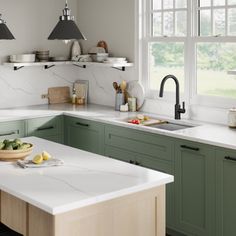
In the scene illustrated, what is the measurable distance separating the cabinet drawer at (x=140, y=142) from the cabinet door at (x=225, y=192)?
→ 566 mm

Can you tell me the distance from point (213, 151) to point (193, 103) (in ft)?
3.74

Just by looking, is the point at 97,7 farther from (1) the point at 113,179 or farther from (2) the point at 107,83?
Result: (1) the point at 113,179

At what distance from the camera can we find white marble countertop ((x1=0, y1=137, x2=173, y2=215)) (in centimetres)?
278

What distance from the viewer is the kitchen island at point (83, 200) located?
277 centimetres

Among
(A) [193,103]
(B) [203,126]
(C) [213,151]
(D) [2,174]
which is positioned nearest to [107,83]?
(A) [193,103]

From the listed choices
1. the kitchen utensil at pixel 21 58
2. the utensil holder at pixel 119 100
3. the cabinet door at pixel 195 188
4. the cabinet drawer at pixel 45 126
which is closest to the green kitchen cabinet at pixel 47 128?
the cabinet drawer at pixel 45 126

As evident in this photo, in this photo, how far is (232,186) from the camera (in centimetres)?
405

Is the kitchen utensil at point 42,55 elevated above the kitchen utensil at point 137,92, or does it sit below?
above

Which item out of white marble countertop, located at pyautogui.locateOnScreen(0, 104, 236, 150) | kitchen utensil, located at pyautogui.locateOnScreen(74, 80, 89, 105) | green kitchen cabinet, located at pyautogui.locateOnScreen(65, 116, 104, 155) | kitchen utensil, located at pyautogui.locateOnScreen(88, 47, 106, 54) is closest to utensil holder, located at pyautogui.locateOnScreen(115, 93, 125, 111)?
white marble countertop, located at pyautogui.locateOnScreen(0, 104, 236, 150)

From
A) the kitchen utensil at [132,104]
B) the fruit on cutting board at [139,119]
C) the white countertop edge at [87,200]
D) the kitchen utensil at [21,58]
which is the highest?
the kitchen utensil at [21,58]

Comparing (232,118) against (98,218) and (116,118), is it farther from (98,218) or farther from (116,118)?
(98,218)

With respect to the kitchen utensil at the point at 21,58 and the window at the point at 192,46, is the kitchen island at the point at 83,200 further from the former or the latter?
the kitchen utensil at the point at 21,58

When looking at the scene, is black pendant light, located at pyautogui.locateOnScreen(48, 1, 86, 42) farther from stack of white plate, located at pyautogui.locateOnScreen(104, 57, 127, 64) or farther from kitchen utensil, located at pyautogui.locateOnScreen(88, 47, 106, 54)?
kitchen utensil, located at pyautogui.locateOnScreen(88, 47, 106, 54)

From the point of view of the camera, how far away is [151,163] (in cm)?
479
